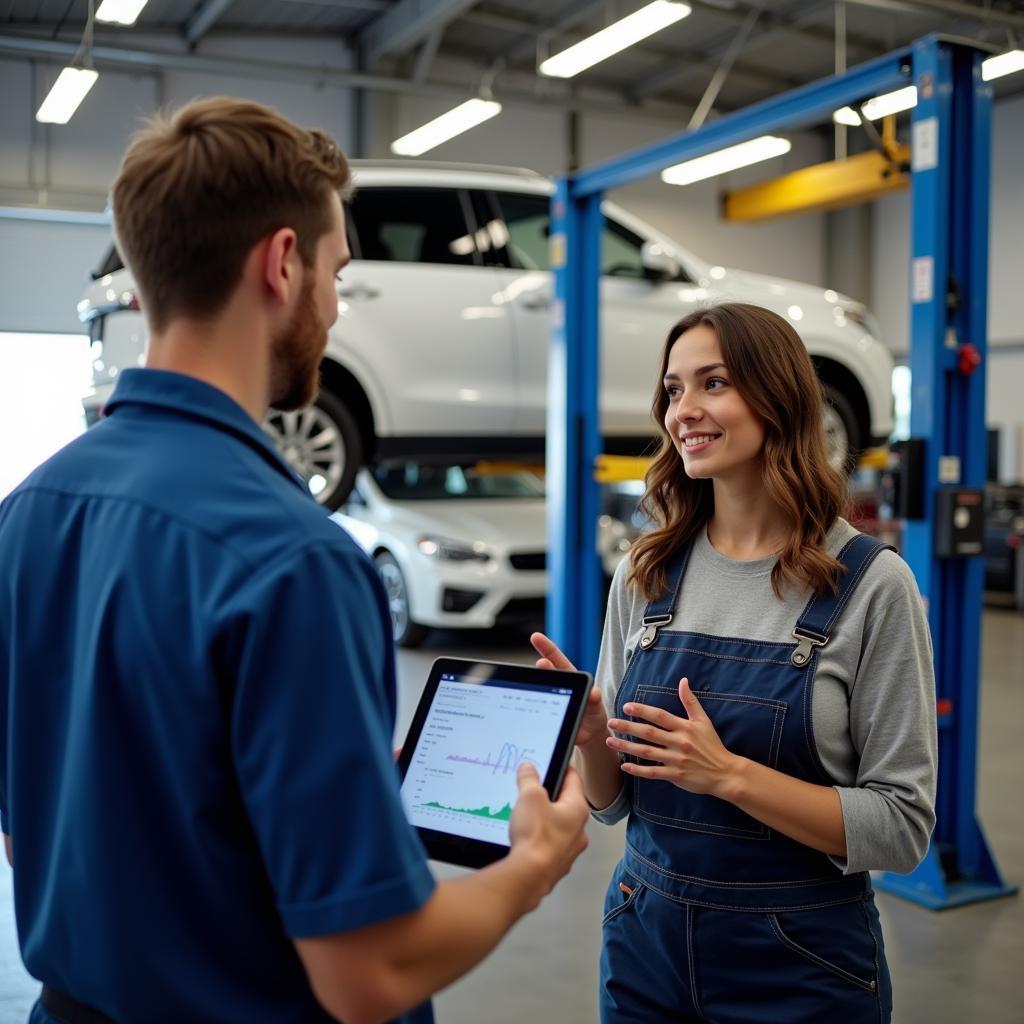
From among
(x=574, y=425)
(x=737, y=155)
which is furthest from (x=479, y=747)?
(x=737, y=155)

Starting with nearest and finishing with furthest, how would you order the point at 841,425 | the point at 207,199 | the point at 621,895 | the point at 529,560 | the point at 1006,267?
the point at 207,199 < the point at 621,895 < the point at 841,425 < the point at 529,560 < the point at 1006,267

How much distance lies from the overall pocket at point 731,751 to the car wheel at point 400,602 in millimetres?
5639

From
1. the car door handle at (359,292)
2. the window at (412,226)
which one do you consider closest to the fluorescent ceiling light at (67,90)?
the window at (412,226)

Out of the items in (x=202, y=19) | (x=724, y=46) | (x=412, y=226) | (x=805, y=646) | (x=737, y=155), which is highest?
(x=724, y=46)

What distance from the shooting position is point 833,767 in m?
1.51

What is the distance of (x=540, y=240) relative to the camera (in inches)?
250

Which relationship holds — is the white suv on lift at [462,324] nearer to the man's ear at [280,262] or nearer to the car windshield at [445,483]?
the car windshield at [445,483]

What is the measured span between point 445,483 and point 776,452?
20.4 feet

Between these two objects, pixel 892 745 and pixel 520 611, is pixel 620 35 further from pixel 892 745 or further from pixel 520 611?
pixel 892 745

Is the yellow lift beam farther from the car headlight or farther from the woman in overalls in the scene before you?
the woman in overalls

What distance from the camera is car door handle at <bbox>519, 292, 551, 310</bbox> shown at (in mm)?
6105

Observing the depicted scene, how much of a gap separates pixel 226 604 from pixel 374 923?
25cm

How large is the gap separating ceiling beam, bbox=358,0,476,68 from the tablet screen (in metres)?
9.53

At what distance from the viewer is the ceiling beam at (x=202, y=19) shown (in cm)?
969
